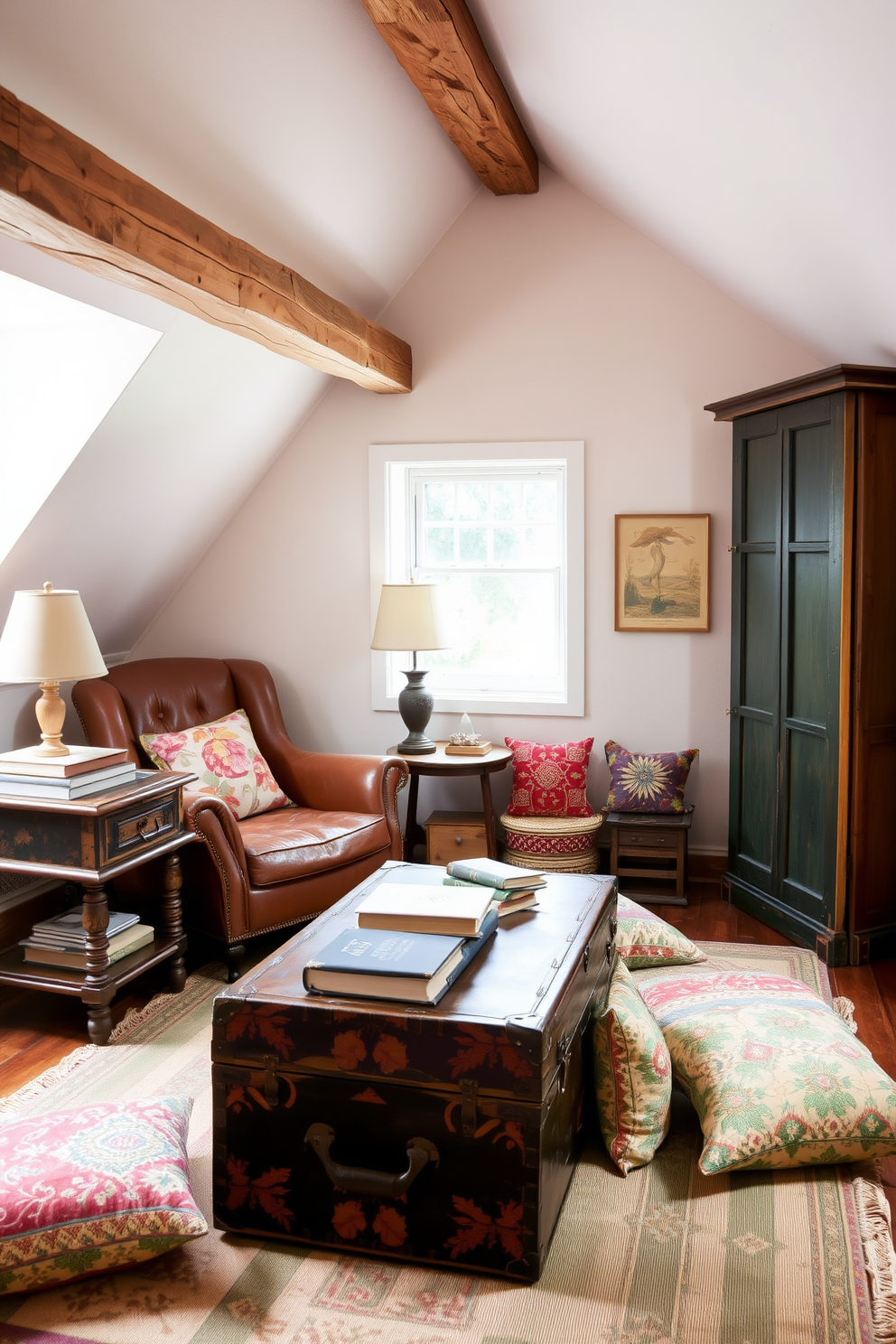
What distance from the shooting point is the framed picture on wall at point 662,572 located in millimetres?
4293

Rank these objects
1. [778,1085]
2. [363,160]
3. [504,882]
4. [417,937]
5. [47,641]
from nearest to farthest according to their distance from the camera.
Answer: [417,937], [778,1085], [504,882], [47,641], [363,160]

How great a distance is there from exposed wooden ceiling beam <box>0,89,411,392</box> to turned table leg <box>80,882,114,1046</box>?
65.3 inches

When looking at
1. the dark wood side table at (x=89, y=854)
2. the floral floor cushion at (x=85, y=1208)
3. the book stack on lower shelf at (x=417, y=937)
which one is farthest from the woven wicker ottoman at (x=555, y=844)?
the floral floor cushion at (x=85, y=1208)

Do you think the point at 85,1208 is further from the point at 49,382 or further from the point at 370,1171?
the point at 49,382

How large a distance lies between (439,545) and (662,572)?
1.07 meters

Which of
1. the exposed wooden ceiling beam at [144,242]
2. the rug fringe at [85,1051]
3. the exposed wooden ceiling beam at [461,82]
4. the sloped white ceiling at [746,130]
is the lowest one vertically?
the rug fringe at [85,1051]

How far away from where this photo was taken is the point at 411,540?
4.79m

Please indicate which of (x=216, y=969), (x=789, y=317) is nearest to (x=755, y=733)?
(x=789, y=317)

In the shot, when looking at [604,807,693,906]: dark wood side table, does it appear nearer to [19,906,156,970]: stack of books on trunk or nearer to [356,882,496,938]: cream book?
[19,906,156,970]: stack of books on trunk

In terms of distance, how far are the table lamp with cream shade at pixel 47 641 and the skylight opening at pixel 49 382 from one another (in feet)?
1.92

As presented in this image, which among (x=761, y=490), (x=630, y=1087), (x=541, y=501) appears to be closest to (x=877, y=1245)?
(x=630, y=1087)

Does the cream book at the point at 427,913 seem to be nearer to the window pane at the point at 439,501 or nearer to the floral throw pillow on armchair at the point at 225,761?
the floral throw pillow on armchair at the point at 225,761

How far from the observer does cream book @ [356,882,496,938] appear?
2.08 metres

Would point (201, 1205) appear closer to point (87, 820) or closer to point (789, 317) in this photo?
point (87, 820)
